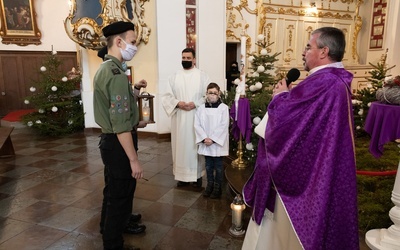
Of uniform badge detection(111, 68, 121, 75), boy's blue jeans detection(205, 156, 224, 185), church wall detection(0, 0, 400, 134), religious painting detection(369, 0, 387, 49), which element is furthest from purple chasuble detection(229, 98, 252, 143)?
religious painting detection(369, 0, 387, 49)

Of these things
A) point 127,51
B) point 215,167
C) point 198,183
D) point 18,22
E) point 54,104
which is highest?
point 18,22

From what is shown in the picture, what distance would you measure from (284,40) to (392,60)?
3.51 m

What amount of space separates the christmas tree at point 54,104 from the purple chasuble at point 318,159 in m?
6.97

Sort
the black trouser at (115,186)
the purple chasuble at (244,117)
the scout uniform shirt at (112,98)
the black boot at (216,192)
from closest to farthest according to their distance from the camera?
the scout uniform shirt at (112,98) < the black trouser at (115,186) < the purple chasuble at (244,117) < the black boot at (216,192)

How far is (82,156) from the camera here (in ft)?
19.4

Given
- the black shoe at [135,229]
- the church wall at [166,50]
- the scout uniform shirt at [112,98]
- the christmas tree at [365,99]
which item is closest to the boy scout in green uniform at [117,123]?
the scout uniform shirt at [112,98]

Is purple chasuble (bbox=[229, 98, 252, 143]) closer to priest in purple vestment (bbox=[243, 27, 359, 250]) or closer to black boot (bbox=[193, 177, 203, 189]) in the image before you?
black boot (bbox=[193, 177, 203, 189])

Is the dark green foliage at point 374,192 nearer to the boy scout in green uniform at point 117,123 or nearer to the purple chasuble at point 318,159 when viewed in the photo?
the purple chasuble at point 318,159

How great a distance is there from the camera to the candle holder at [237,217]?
3.00 m

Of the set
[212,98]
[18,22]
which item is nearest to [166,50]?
[212,98]

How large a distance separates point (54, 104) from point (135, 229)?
18.7ft

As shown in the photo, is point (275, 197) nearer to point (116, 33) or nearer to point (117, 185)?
point (117, 185)

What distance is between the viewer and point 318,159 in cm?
182

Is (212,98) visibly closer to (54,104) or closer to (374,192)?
(374,192)
